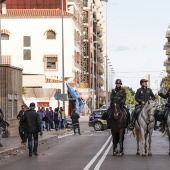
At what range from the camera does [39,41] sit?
102500mm

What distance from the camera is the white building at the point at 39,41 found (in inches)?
3967

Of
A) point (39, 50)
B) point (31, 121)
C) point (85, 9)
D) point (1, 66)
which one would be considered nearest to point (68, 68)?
point (39, 50)

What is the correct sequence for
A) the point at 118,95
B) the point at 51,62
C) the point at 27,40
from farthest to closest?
the point at 27,40
the point at 51,62
the point at 118,95

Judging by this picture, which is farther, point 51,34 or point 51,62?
point 51,34

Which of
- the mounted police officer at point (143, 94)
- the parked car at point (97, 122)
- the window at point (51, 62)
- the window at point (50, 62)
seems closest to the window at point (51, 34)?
the window at point (50, 62)

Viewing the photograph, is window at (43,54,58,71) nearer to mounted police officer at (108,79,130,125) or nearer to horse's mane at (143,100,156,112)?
horse's mane at (143,100,156,112)

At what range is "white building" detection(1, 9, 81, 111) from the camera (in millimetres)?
100750

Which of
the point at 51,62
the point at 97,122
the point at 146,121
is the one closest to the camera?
the point at 146,121

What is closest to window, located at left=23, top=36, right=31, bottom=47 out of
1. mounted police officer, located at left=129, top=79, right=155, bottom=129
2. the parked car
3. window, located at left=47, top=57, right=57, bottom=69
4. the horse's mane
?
window, located at left=47, top=57, right=57, bottom=69

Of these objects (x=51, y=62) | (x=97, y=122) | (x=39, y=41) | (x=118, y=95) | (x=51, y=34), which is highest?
(x=51, y=34)

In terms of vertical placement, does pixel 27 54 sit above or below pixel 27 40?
below

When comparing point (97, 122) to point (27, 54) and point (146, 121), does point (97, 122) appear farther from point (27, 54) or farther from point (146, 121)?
point (27, 54)

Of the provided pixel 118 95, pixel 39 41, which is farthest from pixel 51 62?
pixel 118 95

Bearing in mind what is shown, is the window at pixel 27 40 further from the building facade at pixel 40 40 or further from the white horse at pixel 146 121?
the white horse at pixel 146 121
